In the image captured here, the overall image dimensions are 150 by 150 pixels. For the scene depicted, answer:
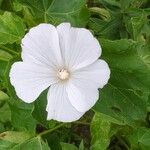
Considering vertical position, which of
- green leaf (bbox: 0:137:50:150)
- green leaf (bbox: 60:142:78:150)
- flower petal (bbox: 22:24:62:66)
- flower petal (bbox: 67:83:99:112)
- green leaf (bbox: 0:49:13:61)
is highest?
flower petal (bbox: 22:24:62:66)

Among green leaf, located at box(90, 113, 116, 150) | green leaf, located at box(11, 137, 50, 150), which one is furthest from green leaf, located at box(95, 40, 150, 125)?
green leaf, located at box(11, 137, 50, 150)

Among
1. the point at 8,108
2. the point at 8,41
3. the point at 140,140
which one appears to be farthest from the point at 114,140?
the point at 8,41

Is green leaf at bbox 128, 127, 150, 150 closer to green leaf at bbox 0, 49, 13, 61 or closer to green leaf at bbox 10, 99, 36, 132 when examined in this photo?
green leaf at bbox 10, 99, 36, 132

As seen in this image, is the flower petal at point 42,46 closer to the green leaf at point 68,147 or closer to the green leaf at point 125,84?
the green leaf at point 125,84

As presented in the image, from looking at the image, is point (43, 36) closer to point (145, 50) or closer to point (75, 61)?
point (75, 61)

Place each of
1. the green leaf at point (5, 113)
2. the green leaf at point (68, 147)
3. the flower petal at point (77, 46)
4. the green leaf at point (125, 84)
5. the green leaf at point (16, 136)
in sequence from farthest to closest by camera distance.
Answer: the green leaf at point (5, 113), the green leaf at point (68, 147), the green leaf at point (16, 136), the green leaf at point (125, 84), the flower petal at point (77, 46)

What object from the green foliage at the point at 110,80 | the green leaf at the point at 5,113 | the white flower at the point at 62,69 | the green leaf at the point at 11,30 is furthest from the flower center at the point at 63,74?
the green leaf at the point at 5,113
